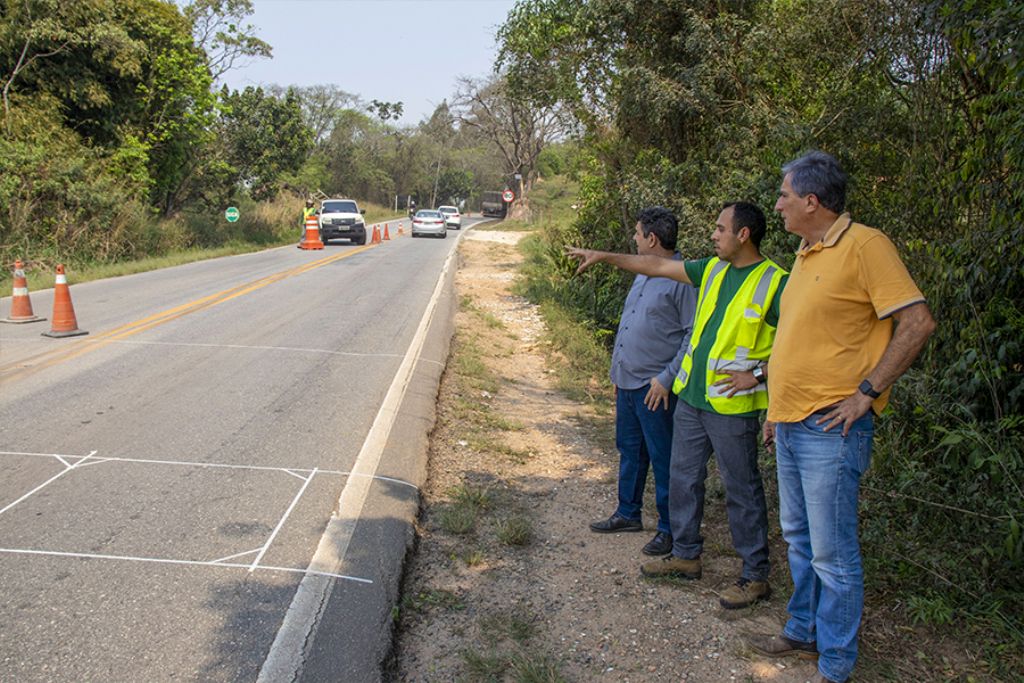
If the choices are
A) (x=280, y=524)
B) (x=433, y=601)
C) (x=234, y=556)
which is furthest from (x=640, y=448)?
(x=234, y=556)

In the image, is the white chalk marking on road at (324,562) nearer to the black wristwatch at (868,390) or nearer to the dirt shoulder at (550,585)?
the dirt shoulder at (550,585)

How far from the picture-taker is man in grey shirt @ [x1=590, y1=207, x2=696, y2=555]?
4645mm

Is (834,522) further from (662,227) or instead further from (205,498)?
(205,498)

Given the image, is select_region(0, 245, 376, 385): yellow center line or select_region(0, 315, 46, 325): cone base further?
select_region(0, 315, 46, 325): cone base

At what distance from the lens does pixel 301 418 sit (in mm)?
7277

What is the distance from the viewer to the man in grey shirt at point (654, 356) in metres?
4.64

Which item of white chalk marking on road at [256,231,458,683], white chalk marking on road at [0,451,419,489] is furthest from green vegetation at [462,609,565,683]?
white chalk marking on road at [0,451,419,489]

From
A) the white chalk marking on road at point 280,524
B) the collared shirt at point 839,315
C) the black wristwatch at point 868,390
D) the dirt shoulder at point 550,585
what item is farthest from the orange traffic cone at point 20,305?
the black wristwatch at point 868,390

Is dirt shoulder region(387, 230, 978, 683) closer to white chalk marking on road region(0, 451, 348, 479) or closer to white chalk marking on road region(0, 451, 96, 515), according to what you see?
white chalk marking on road region(0, 451, 348, 479)

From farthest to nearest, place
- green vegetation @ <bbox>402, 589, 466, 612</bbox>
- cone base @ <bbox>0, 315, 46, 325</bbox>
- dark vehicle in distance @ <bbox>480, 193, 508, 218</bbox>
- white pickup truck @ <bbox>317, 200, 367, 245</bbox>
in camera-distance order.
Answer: dark vehicle in distance @ <bbox>480, 193, 508, 218</bbox>, white pickup truck @ <bbox>317, 200, 367, 245</bbox>, cone base @ <bbox>0, 315, 46, 325</bbox>, green vegetation @ <bbox>402, 589, 466, 612</bbox>

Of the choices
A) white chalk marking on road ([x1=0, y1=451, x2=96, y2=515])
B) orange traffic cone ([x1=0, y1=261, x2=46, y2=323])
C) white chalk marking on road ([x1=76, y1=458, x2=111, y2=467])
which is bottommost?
white chalk marking on road ([x1=76, y1=458, x2=111, y2=467])

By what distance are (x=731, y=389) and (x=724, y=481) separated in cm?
50

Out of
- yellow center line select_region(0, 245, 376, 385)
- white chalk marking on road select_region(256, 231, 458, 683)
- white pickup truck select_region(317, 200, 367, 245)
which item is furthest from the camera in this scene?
white pickup truck select_region(317, 200, 367, 245)

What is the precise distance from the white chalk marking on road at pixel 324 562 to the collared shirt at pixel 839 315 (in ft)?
7.42
